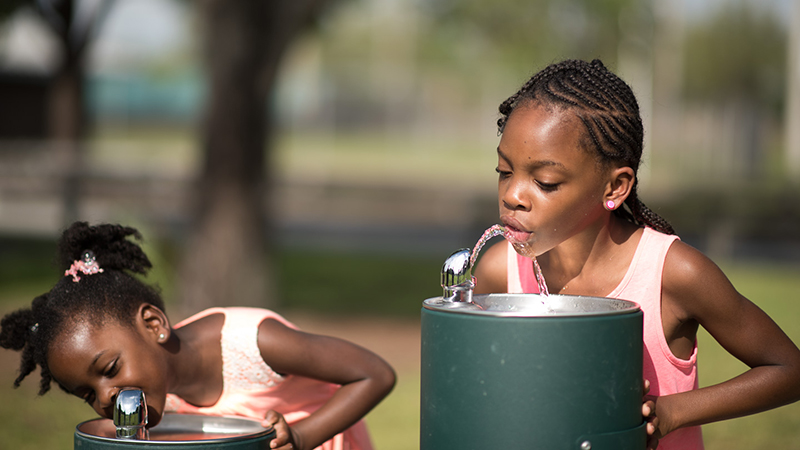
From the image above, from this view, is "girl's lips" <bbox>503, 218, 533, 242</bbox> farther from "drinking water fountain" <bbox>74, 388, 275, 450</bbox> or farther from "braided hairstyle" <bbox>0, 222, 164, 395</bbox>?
"braided hairstyle" <bbox>0, 222, 164, 395</bbox>

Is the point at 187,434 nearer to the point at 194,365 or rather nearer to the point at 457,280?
the point at 194,365

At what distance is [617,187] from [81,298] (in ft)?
4.09

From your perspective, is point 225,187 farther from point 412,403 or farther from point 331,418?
point 331,418

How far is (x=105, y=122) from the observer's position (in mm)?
45688

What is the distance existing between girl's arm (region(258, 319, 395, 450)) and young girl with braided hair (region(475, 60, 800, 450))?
543 millimetres

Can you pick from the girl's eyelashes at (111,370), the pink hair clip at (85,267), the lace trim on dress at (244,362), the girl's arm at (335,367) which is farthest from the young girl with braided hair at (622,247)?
the pink hair clip at (85,267)

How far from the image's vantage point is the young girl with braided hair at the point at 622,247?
181 centimetres

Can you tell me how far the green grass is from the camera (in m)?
4.85

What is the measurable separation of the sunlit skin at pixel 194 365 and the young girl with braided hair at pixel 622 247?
58 cm

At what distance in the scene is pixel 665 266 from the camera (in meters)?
1.94

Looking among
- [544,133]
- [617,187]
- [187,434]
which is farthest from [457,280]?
[187,434]

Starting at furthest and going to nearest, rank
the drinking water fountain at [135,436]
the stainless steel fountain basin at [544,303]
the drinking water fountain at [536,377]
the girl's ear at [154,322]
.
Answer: the girl's ear at [154,322]
the stainless steel fountain basin at [544,303]
the drinking water fountain at [135,436]
the drinking water fountain at [536,377]

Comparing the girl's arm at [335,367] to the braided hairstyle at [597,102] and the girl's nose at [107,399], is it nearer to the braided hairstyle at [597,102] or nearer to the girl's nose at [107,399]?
the girl's nose at [107,399]

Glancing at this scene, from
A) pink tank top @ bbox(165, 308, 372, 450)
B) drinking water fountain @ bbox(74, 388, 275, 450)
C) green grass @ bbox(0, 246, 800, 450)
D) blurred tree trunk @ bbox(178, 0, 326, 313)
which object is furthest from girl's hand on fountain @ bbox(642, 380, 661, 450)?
blurred tree trunk @ bbox(178, 0, 326, 313)
